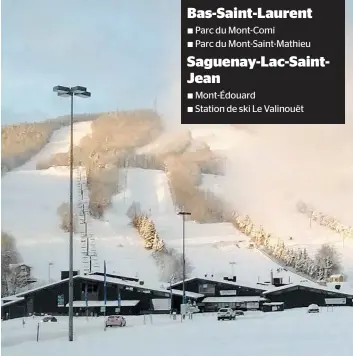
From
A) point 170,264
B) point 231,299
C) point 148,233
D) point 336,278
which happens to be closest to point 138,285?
point 170,264

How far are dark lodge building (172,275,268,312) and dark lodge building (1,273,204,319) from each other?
32cm

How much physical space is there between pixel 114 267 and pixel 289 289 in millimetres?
3653

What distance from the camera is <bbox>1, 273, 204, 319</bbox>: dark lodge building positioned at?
11.1 meters

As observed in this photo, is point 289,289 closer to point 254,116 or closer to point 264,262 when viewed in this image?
point 264,262

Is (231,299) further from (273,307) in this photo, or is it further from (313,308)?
(313,308)

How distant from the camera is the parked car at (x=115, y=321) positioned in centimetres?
1018

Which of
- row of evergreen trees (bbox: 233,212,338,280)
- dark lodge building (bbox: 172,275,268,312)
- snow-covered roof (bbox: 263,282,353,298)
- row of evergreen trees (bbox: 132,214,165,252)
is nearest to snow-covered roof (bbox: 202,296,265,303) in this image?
dark lodge building (bbox: 172,275,268,312)

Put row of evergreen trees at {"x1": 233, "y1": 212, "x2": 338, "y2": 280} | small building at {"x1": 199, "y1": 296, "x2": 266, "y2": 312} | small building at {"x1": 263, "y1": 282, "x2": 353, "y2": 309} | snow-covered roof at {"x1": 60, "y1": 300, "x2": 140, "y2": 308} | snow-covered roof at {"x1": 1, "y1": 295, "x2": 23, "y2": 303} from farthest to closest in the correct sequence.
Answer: small building at {"x1": 199, "y1": 296, "x2": 266, "y2": 312}
small building at {"x1": 263, "y1": 282, "x2": 353, "y2": 309}
snow-covered roof at {"x1": 60, "y1": 300, "x2": 140, "y2": 308}
row of evergreen trees at {"x1": 233, "y1": 212, "x2": 338, "y2": 280}
snow-covered roof at {"x1": 1, "y1": 295, "x2": 23, "y2": 303}

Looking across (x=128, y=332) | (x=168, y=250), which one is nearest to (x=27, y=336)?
(x=128, y=332)

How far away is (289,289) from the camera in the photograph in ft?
38.7

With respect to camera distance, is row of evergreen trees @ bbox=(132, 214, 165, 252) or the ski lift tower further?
row of evergreen trees @ bbox=(132, 214, 165, 252)

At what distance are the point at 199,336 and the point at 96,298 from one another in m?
3.68

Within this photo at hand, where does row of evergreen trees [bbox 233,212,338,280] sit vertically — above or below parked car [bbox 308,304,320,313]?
above

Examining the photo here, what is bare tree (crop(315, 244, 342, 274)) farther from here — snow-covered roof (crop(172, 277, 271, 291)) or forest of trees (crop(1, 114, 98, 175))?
forest of trees (crop(1, 114, 98, 175))
